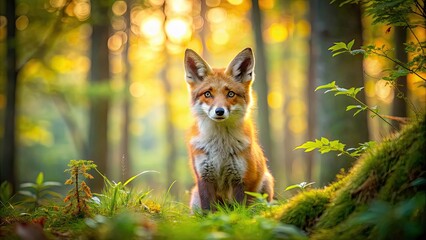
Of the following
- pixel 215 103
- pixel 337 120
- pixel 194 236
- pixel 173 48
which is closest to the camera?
pixel 194 236

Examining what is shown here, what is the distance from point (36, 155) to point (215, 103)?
30.0 meters

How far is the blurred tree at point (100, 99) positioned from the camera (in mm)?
11227

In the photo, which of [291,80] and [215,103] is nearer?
[215,103]

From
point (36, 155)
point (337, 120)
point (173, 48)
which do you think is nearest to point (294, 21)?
point (173, 48)

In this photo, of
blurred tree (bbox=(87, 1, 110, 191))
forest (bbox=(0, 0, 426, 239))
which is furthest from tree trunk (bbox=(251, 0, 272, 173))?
blurred tree (bbox=(87, 1, 110, 191))

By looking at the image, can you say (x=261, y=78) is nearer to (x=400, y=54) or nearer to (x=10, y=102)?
(x=400, y=54)

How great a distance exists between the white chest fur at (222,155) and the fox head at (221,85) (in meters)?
0.20

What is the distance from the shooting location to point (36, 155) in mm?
31141

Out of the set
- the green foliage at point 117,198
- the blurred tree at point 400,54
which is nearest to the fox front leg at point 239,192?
the green foliage at point 117,198

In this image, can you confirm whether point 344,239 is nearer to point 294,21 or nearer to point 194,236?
point 194,236

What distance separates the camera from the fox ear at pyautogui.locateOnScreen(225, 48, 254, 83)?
18.6 feet

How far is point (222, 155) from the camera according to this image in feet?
16.9

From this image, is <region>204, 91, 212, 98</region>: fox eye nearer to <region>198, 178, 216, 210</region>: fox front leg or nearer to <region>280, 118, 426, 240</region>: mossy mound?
<region>198, 178, 216, 210</region>: fox front leg

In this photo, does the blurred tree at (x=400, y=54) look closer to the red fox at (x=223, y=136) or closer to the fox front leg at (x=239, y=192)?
the red fox at (x=223, y=136)
